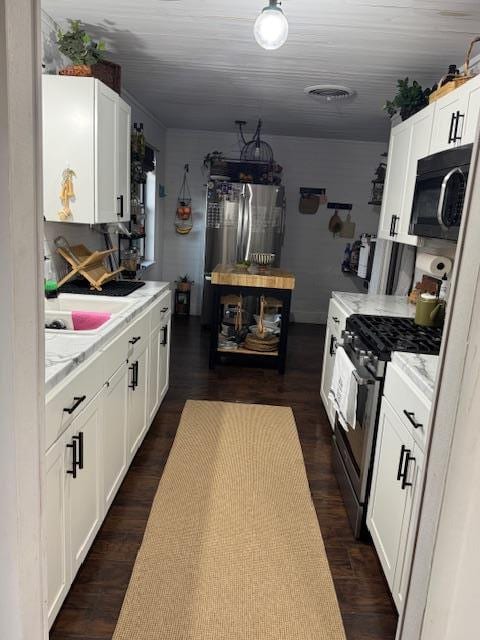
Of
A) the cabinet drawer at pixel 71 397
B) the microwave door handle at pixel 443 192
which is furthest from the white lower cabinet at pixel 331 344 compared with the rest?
the cabinet drawer at pixel 71 397

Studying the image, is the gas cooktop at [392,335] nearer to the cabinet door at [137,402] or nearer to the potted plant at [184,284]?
the cabinet door at [137,402]

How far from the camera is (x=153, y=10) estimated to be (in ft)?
8.46

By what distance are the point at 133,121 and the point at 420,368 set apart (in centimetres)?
392

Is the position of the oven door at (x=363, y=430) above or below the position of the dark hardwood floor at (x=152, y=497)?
above

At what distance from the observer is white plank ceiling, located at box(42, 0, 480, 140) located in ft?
8.21

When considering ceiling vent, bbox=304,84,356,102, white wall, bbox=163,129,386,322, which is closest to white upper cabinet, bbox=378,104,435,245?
ceiling vent, bbox=304,84,356,102

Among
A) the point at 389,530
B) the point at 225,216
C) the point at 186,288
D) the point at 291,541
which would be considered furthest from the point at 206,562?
the point at 186,288

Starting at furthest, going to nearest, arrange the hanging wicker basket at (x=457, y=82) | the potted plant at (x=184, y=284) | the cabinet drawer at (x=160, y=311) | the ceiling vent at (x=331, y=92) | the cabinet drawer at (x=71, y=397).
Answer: the potted plant at (x=184, y=284), the ceiling vent at (x=331, y=92), the cabinet drawer at (x=160, y=311), the hanging wicker basket at (x=457, y=82), the cabinet drawer at (x=71, y=397)

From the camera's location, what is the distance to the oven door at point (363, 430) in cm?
214

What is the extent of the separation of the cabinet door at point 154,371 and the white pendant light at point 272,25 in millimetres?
1716

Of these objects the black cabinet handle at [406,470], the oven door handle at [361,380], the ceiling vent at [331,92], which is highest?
the ceiling vent at [331,92]

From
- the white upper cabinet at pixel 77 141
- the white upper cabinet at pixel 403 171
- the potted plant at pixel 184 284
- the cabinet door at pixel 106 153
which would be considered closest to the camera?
the white upper cabinet at pixel 77 141

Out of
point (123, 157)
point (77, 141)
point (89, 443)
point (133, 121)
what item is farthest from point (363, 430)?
point (133, 121)

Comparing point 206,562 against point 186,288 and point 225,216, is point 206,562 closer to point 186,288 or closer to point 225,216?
point 225,216
